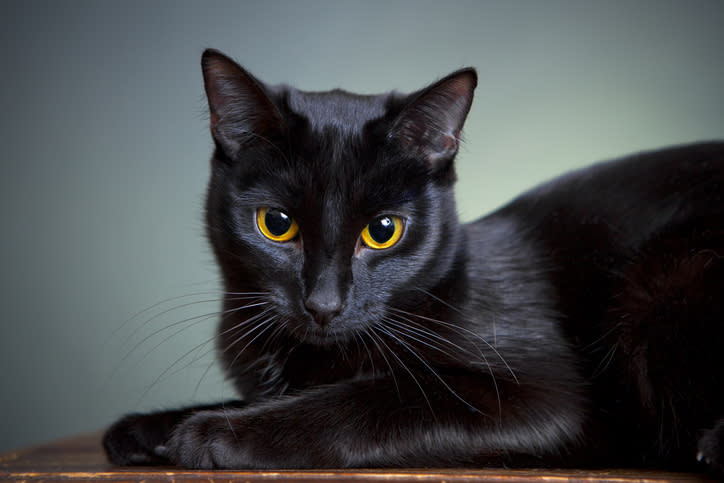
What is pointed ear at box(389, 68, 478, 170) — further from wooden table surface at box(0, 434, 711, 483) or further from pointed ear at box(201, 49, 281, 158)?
wooden table surface at box(0, 434, 711, 483)

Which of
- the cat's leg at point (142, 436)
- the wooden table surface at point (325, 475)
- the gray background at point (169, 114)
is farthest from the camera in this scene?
the gray background at point (169, 114)

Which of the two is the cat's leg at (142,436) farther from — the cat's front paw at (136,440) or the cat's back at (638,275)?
the cat's back at (638,275)

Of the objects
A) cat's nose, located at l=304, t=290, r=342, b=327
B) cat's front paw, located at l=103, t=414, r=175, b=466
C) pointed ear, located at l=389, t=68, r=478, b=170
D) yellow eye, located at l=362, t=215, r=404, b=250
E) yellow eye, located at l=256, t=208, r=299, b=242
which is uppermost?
pointed ear, located at l=389, t=68, r=478, b=170

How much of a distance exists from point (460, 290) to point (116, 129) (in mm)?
1442

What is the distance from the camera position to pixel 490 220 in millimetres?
1313

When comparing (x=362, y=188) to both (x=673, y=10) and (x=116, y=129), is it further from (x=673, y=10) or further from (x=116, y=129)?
(x=673, y=10)

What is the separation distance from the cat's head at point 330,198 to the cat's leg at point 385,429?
112 mm

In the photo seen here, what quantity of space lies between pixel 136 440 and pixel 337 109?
64 cm

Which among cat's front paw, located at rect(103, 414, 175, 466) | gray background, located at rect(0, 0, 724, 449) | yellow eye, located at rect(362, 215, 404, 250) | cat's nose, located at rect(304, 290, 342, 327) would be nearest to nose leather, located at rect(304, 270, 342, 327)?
cat's nose, located at rect(304, 290, 342, 327)

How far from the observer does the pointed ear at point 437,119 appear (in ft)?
3.12

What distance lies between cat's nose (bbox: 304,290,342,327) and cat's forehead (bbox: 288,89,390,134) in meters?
0.28

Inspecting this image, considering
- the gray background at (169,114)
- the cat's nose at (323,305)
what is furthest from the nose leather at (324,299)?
the gray background at (169,114)

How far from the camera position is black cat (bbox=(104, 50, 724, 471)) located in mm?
853

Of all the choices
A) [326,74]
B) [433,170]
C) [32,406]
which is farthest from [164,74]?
[433,170]
